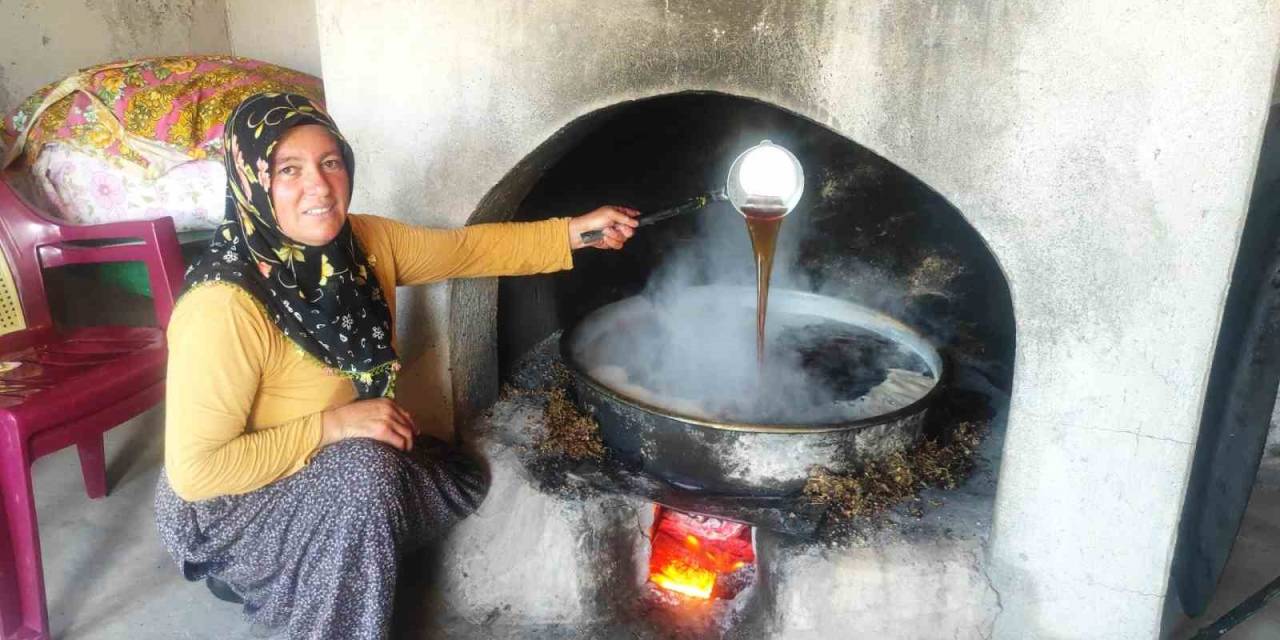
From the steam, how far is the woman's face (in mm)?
785

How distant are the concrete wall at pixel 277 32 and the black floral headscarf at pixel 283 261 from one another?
2.25m

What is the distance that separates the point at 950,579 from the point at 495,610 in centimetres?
114

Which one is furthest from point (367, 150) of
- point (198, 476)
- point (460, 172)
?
point (198, 476)

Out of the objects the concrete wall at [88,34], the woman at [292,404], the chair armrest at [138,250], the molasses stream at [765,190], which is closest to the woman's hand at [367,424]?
the woman at [292,404]

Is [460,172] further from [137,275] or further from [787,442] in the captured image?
[137,275]

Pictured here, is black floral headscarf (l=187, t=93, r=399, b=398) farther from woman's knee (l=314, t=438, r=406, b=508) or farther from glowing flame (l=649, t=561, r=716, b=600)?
glowing flame (l=649, t=561, r=716, b=600)

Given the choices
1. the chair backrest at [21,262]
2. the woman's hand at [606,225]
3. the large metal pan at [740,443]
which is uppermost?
the woman's hand at [606,225]

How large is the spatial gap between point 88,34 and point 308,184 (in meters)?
2.50

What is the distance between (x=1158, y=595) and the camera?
1727 mm

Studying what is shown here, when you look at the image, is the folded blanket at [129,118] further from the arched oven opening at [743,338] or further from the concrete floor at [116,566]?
the arched oven opening at [743,338]

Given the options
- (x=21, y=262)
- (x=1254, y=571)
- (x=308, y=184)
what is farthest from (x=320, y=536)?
(x=1254, y=571)

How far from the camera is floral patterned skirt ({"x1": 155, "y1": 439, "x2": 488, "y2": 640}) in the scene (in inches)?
69.3

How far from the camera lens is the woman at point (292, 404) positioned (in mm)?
1651

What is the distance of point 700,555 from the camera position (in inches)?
90.5
